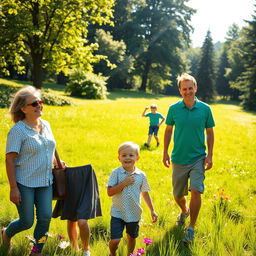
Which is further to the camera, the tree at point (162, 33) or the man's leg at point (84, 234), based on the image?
the tree at point (162, 33)

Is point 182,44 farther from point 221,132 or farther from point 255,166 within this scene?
point 255,166

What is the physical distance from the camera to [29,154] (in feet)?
10.4

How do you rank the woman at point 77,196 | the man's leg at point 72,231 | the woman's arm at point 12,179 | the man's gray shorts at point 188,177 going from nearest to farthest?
the woman's arm at point 12,179 < the woman at point 77,196 < the man's leg at point 72,231 < the man's gray shorts at point 188,177

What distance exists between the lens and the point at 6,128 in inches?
415

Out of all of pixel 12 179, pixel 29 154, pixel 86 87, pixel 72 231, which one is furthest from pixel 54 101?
pixel 12 179

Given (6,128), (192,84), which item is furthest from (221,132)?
(192,84)

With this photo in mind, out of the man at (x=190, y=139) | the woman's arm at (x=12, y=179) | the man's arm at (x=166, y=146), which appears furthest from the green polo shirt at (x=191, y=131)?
the woman's arm at (x=12, y=179)

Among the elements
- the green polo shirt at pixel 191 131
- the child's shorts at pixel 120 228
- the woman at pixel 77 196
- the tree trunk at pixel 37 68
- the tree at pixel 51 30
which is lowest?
the child's shorts at pixel 120 228

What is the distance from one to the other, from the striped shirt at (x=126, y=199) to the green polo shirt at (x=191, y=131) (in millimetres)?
1196

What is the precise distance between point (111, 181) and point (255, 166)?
6.34 m

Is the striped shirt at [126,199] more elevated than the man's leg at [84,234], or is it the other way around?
the striped shirt at [126,199]

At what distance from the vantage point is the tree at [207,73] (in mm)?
54250

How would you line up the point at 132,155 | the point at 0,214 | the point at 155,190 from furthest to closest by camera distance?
the point at 155,190
the point at 0,214
the point at 132,155

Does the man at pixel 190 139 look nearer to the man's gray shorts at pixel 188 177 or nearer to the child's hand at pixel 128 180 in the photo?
the man's gray shorts at pixel 188 177
